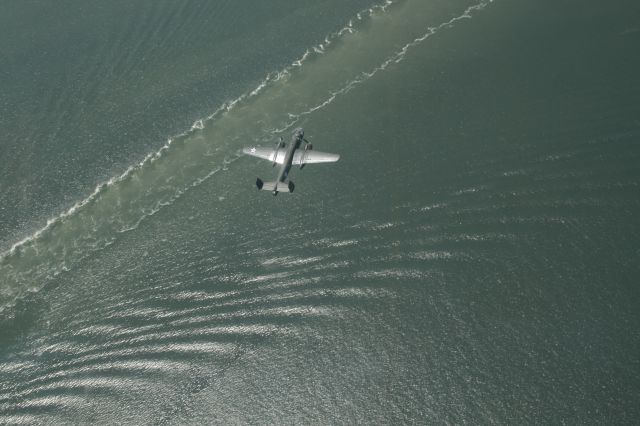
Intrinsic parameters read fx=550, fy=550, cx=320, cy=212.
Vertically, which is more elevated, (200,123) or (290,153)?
(200,123)

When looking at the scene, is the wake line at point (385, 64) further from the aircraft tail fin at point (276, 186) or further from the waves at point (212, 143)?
the aircraft tail fin at point (276, 186)

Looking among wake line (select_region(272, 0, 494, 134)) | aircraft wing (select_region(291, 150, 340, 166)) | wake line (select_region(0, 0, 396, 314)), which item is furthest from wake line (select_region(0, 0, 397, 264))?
aircraft wing (select_region(291, 150, 340, 166))

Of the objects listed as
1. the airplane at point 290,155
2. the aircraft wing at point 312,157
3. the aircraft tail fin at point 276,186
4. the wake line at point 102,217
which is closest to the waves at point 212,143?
the wake line at point 102,217

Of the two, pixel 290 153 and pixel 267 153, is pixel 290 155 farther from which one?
pixel 267 153

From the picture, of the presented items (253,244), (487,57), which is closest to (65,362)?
(253,244)

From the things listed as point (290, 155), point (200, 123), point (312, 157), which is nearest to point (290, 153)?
point (290, 155)

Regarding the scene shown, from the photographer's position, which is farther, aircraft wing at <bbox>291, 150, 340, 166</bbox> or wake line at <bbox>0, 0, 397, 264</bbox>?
aircraft wing at <bbox>291, 150, 340, 166</bbox>

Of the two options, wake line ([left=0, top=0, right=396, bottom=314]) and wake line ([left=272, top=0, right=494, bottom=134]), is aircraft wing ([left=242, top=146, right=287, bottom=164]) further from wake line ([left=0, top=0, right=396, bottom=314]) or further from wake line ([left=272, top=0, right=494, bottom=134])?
wake line ([left=272, top=0, right=494, bottom=134])
